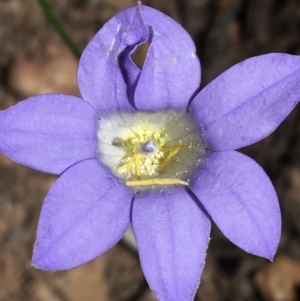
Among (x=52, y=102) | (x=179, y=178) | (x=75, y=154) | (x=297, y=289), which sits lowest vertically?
(x=297, y=289)

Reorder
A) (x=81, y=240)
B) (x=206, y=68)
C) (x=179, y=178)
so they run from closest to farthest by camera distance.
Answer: (x=81, y=240)
(x=179, y=178)
(x=206, y=68)

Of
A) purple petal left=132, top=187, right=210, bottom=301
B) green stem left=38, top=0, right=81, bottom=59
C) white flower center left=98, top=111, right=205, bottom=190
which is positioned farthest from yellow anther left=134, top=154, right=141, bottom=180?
green stem left=38, top=0, right=81, bottom=59

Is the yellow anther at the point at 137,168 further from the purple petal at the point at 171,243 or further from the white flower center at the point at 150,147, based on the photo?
the purple petal at the point at 171,243

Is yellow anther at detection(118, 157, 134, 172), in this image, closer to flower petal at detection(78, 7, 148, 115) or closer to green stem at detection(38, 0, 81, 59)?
flower petal at detection(78, 7, 148, 115)

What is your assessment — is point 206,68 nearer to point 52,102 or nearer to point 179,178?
point 179,178

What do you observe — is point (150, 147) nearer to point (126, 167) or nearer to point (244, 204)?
point (126, 167)

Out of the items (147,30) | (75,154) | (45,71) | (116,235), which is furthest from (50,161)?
(45,71)
